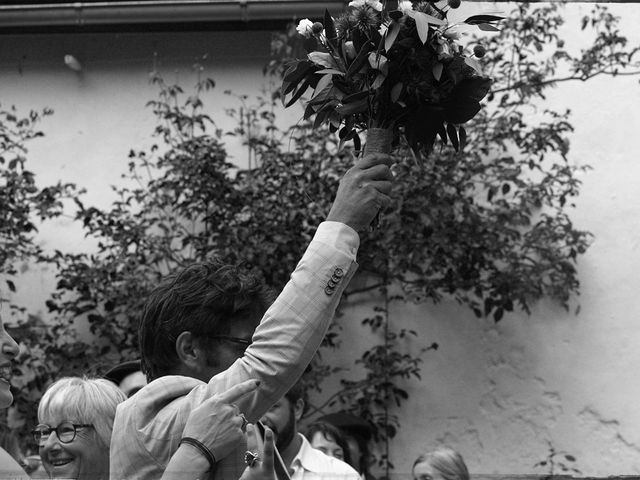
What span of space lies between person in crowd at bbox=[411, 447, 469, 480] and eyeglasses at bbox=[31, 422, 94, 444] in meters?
1.48

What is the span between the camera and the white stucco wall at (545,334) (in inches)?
271

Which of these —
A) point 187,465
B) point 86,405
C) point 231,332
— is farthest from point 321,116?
point 86,405

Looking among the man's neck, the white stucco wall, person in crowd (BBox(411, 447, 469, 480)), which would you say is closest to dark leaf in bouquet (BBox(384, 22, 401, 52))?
the man's neck

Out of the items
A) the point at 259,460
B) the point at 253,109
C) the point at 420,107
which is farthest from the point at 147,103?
the point at 259,460

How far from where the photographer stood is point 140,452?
2.36 metres

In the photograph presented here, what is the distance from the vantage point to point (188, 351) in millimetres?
2572

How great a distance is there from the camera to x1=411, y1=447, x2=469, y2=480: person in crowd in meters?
4.50

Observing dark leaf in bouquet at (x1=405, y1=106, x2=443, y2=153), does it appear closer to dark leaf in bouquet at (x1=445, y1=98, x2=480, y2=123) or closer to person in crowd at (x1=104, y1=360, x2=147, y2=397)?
dark leaf in bouquet at (x1=445, y1=98, x2=480, y2=123)

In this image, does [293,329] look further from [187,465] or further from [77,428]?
[77,428]

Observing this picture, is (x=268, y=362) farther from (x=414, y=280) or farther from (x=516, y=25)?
(x=516, y=25)

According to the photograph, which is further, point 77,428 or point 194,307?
point 77,428

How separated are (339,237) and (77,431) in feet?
5.30

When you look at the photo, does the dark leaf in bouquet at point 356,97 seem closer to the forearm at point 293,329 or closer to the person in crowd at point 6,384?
the forearm at point 293,329

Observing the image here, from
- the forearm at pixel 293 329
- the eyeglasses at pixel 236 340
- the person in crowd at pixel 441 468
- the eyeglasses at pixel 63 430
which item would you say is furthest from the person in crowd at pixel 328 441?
the forearm at pixel 293 329
